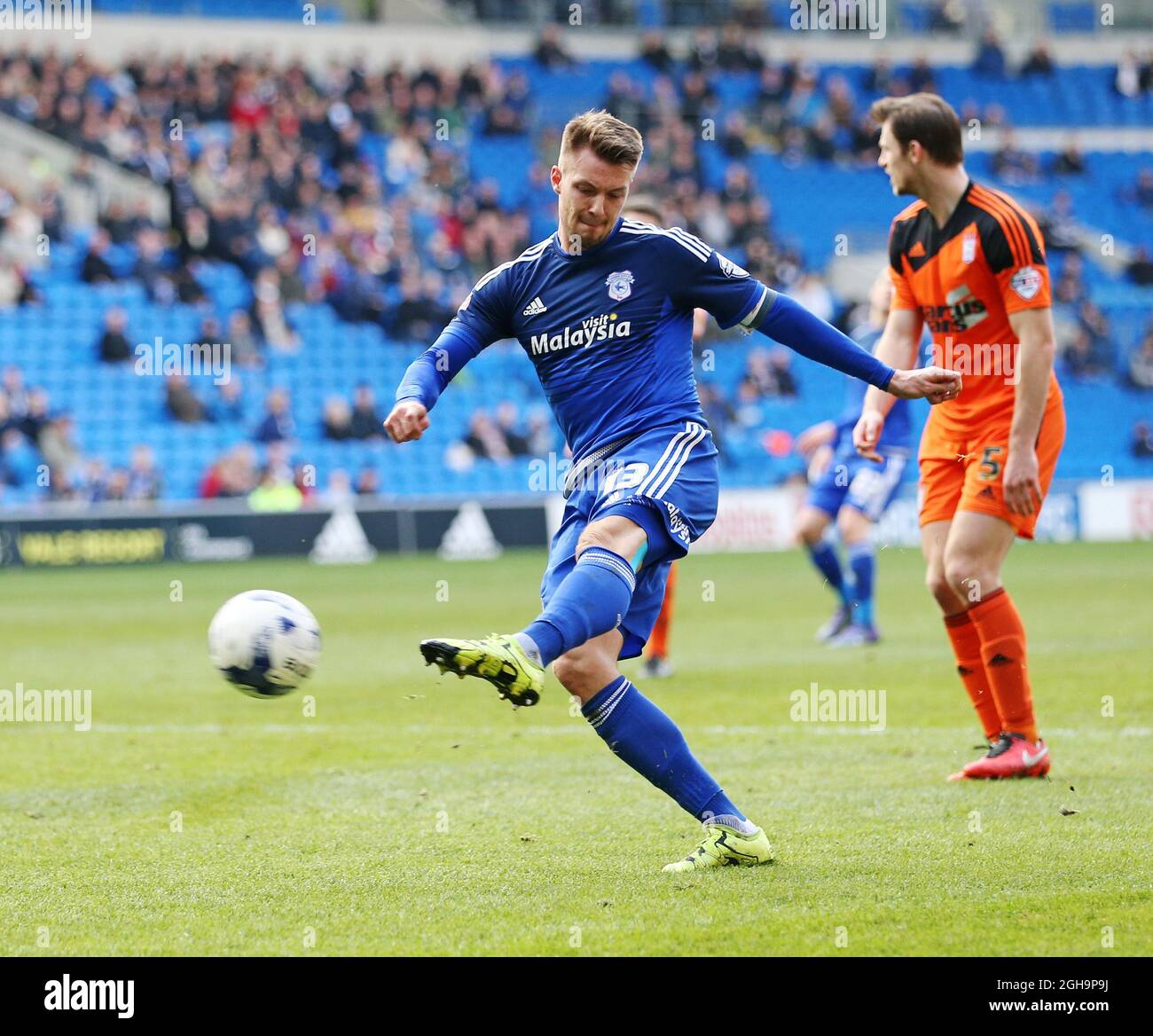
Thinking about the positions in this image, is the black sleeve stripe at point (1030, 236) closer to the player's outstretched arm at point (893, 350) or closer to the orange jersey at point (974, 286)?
the orange jersey at point (974, 286)

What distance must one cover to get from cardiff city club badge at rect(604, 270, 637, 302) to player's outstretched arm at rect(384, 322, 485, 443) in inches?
19.2

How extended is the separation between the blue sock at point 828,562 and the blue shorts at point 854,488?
1.28 feet

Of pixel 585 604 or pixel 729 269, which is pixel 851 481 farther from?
pixel 585 604

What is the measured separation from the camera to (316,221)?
28.5 metres

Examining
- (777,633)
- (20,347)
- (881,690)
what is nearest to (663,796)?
(881,690)

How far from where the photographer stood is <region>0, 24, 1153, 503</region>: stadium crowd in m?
26.0

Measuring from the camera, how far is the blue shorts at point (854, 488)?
1185 centimetres

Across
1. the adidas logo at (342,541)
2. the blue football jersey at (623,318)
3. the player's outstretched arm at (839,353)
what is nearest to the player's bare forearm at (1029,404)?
the player's outstretched arm at (839,353)

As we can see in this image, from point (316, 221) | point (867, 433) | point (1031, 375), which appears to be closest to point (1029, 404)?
point (1031, 375)

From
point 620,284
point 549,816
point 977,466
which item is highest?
point 620,284

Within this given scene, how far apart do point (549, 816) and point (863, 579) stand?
665cm

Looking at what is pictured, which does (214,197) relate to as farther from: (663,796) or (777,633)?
(663,796)

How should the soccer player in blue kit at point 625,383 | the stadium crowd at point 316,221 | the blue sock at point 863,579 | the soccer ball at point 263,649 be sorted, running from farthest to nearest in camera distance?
the stadium crowd at point 316,221 < the blue sock at point 863,579 < the soccer ball at point 263,649 < the soccer player in blue kit at point 625,383

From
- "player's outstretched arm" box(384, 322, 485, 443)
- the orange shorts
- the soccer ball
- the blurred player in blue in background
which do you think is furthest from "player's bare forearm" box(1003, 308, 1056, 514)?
the blurred player in blue in background
